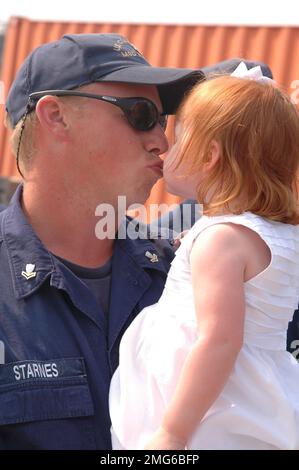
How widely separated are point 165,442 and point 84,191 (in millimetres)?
975

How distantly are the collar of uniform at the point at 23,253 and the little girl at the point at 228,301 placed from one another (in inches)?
13.7

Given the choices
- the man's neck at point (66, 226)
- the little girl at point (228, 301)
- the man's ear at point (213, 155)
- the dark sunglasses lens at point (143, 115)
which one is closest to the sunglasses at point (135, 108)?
the dark sunglasses lens at point (143, 115)

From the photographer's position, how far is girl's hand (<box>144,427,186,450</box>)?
1.59 m

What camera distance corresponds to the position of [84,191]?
237 cm

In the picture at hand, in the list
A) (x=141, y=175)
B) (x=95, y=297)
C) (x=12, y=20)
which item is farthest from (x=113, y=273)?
(x=12, y=20)

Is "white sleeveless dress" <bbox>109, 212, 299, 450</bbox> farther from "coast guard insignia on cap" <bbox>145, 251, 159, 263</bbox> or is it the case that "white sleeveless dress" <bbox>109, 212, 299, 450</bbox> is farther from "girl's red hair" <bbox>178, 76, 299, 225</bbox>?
"coast guard insignia on cap" <bbox>145, 251, 159, 263</bbox>

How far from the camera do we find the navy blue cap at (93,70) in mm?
2342

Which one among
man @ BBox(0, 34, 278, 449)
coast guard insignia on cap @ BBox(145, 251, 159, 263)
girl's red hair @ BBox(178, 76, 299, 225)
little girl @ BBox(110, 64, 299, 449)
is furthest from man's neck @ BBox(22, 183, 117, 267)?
girl's red hair @ BBox(178, 76, 299, 225)

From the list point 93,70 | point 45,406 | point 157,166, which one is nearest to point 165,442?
point 45,406

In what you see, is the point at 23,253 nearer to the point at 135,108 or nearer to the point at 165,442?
the point at 135,108

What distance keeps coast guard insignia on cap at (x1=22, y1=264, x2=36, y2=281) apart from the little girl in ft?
1.17

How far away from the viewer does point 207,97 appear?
6.03 feet
